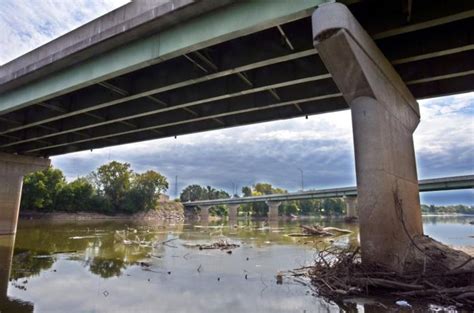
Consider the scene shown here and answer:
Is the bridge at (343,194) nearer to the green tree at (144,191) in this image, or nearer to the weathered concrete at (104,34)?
the green tree at (144,191)

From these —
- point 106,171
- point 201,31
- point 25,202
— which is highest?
point 106,171

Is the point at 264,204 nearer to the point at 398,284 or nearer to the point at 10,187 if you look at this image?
the point at 10,187

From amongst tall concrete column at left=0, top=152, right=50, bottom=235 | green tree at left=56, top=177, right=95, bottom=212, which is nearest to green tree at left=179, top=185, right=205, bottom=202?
green tree at left=56, top=177, right=95, bottom=212

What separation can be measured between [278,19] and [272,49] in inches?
67.9

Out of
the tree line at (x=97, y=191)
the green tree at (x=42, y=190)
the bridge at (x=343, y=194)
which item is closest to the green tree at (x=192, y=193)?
the bridge at (x=343, y=194)

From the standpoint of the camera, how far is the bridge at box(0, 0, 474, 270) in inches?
291

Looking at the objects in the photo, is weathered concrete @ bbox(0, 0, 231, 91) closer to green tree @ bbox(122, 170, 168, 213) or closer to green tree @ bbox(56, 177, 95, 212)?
green tree @ bbox(56, 177, 95, 212)

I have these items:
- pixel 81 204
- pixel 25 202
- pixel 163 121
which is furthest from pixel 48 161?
pixel 81 204

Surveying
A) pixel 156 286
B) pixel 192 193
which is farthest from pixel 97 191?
pixel 156 286

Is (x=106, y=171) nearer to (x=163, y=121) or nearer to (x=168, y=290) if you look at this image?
(x=163, y=121)

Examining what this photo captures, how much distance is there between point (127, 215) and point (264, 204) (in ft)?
180

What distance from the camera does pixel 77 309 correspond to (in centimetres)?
599

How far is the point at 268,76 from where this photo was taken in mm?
10992

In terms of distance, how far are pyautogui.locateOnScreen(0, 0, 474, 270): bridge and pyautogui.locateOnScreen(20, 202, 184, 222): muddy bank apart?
52173 millimetres
